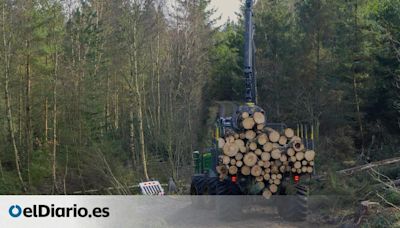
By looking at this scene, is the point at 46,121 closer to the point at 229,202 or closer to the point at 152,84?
the point at 152,84

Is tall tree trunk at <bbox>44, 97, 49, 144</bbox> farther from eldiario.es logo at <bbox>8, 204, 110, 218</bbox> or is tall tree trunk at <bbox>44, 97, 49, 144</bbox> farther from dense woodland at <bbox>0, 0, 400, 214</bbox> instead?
eldiario.es logo at <bbox>8, 204, 110, 218</bbox>

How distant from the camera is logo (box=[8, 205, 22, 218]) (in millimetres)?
10602

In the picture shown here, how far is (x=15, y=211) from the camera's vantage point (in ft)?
35.5

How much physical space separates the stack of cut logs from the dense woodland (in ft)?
29.0

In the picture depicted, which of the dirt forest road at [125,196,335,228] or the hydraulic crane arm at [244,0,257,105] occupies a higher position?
the hydraulic crane arm at [244,0,257,105]

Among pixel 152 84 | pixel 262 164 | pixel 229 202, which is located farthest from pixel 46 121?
pixel 262 164

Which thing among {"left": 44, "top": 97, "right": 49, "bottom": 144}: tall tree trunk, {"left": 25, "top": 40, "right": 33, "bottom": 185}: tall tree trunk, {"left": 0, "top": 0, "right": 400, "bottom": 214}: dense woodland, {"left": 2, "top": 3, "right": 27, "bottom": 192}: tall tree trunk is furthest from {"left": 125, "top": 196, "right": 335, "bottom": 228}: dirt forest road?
{"left": 44, "top": 97, "right": 49, "bottom": 144}: tall tree trunk

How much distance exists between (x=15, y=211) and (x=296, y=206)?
5736 millimetres

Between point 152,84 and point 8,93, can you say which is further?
point 152,84

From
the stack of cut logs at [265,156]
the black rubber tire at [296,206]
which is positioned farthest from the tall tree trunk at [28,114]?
the black rubber tire at [296,206]

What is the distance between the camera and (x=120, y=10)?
2641cm

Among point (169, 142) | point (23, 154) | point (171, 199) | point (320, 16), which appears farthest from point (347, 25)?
point (23, 154)

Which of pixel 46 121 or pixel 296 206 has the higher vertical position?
pixel 46 121

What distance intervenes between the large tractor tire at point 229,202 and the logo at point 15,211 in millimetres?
4240
